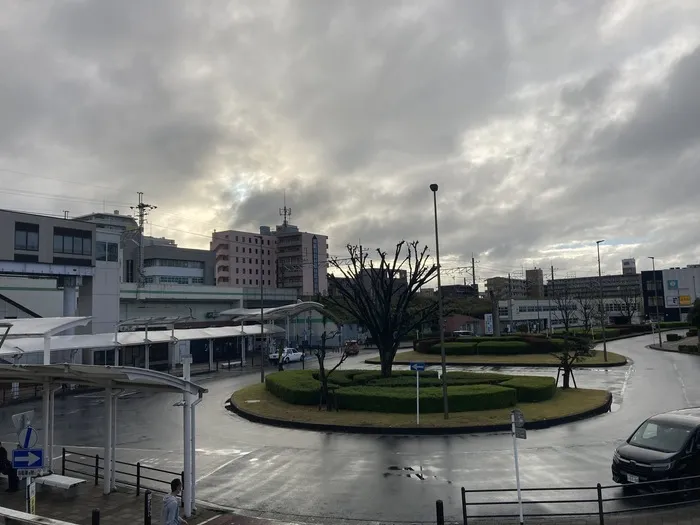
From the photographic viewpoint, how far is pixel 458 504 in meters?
10.9

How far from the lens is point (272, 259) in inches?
4631

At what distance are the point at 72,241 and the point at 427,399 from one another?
33.0 meters

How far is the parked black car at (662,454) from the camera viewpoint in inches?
427

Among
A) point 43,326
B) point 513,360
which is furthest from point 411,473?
point 513,360

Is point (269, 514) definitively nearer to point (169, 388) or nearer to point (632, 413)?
point (169, 388)

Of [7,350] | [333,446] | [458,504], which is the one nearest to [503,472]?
[458,504]

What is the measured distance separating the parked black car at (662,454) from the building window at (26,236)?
132 ft

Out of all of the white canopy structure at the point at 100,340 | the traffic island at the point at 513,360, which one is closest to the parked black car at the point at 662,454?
the white canopy structure at the point at 100,340

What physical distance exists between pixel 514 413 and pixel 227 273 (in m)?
102

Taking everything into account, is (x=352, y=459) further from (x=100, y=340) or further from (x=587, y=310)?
(x=587, y=310)

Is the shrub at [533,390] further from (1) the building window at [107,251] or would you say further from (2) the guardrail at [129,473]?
(1) the building window at [107,251]

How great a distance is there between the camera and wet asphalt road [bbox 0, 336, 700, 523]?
1137 centimetres

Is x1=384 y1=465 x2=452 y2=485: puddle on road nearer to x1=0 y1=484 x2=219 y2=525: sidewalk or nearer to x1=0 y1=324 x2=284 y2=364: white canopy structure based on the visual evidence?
x1=0 y1=484 x2=219 y2=525: sidewalk

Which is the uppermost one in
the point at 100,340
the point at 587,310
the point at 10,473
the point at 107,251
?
the point at 107,251
